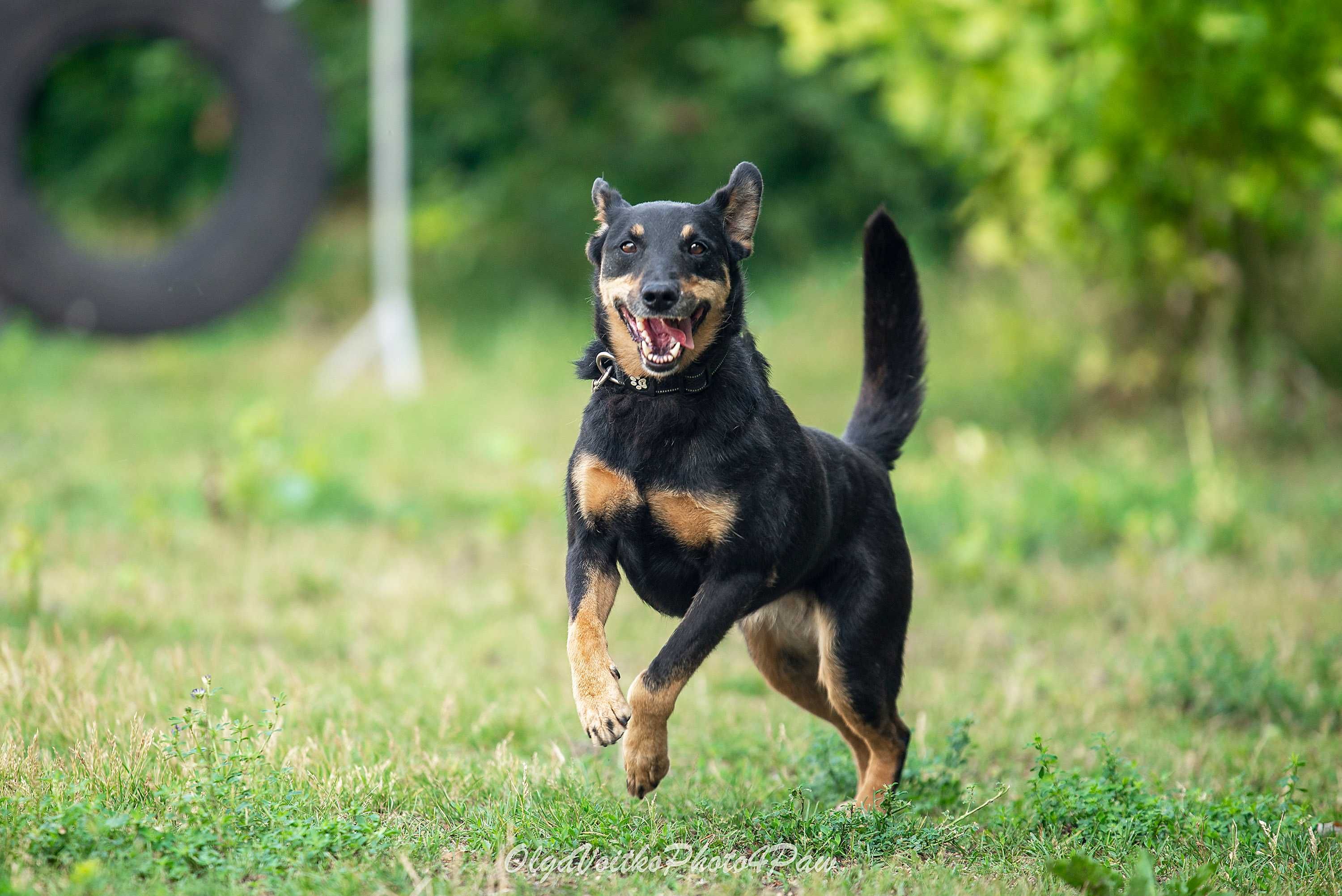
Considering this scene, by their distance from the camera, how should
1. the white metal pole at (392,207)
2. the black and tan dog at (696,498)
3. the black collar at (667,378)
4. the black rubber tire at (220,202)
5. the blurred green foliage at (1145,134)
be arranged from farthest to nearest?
the white metal pole at (392,207) < the black rubber tire at (220,202) < the blurred green foliage at (1145,134) < the black collar at (667,378) < the black and tan dog at (696,498)

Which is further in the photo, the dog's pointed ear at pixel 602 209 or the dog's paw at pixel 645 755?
the dog's pointed ear at pixel 602 209

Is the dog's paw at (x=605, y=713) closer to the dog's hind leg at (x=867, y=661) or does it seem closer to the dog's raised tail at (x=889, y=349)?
the dog's hind leg at (x=867, y=661)

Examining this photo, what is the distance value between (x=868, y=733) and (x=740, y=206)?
1.41 meters

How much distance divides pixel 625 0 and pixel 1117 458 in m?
9.04

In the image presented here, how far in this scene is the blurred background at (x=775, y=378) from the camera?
498 centimetres

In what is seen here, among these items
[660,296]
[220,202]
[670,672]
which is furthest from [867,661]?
[220,202]

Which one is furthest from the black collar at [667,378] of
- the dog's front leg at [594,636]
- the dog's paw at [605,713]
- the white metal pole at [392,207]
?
the white metal pole at [392,207]

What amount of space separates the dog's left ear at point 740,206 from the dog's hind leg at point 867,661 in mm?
932

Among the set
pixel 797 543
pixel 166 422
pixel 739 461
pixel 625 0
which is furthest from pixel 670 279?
pixel 625 0

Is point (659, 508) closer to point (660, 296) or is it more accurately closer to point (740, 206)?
point (660, 296)

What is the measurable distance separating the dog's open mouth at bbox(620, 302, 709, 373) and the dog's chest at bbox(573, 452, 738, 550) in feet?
0.87

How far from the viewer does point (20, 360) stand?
11273mm

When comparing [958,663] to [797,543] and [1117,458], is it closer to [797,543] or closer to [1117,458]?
[797,543]

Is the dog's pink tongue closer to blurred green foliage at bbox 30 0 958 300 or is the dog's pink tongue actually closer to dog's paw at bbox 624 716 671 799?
dog's paw at bbox 624 716 671 799
